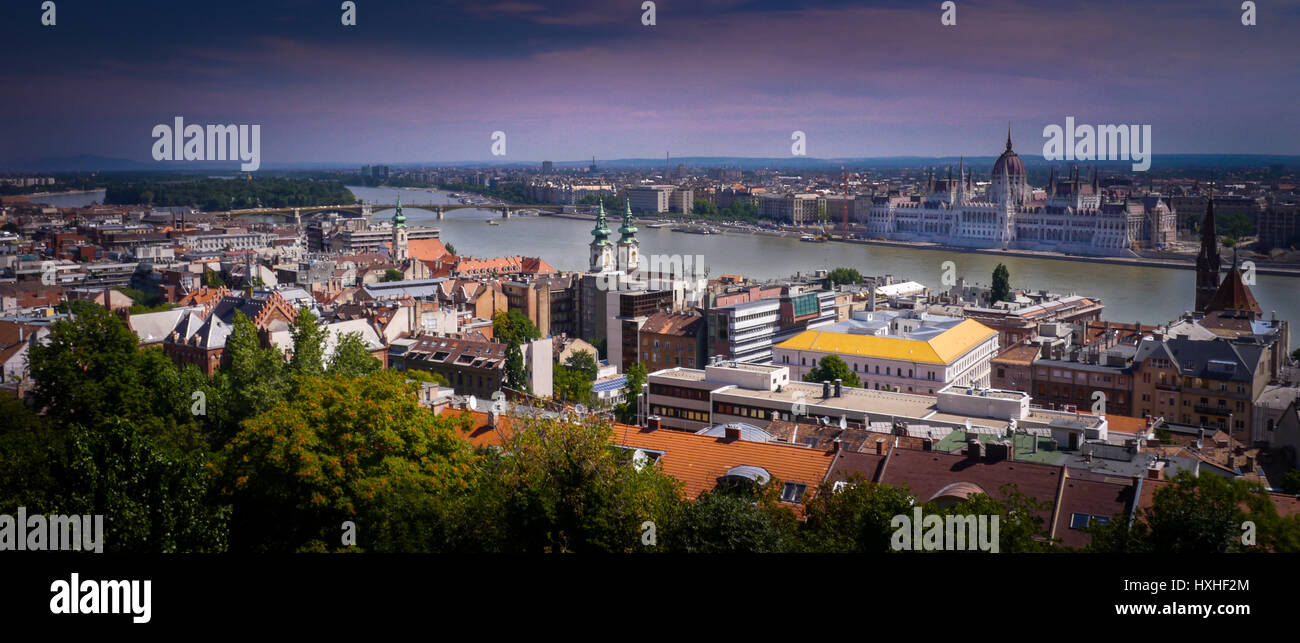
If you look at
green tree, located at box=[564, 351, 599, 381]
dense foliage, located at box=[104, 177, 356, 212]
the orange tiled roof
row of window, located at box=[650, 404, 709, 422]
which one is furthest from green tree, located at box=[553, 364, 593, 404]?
dense foliage, located at box=[104, 177, 356, 212]

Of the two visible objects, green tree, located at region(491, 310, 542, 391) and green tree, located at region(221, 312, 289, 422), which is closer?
green tree, located at region(221, 312, 289, 422)

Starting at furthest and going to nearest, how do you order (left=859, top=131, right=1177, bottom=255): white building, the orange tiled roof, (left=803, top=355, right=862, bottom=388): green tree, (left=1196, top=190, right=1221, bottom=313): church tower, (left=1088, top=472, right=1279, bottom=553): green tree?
(left=859, top=131, right=1177, bottom=255): white building
(left=1196, top=190, right=1221, bottom=313): church tower
(left=803, top=355, right=862, bottom=388): green tree
the orange tiled roof
(left=1088, top=472, right=1279, bottom=553): green tree

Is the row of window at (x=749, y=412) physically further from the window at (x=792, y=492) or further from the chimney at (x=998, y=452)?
the window at (x=792, y=492)

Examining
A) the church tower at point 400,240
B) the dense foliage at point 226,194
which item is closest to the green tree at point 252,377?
the church tower at point 400,240

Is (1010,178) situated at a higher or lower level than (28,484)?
higher

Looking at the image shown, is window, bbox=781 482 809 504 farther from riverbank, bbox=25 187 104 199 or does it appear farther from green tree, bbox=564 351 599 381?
riverbank, bbox=25 187 104 199
